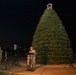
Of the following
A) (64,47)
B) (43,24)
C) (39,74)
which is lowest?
(39,74)

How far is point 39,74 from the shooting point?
65.1 ft

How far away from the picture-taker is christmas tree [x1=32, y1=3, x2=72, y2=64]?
27.1m

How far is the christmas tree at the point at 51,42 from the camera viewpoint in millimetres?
27078

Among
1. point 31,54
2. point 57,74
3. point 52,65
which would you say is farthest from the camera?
point 52,65

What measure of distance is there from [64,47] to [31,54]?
20.2 ft

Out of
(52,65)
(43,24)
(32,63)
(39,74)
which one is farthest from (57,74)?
(43,24)

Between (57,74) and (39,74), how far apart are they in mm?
1155

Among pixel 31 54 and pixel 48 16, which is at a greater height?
pixel 48 16

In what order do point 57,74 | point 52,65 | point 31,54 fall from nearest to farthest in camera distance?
point 57,74 < point 31,54 < point 52,65

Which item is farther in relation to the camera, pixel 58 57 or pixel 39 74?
pixel 58 57

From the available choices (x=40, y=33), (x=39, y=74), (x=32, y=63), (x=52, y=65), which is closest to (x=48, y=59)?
(x=52, y=65)

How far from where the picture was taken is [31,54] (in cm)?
2184

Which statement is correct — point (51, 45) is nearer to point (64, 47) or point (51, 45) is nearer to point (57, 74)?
point (64, 47)

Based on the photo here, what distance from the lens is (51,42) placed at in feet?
89.1
